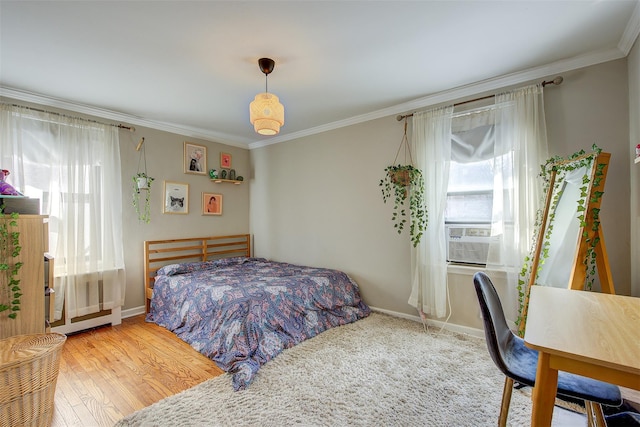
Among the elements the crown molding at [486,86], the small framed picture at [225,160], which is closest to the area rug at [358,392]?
the crown molding at [486,86]

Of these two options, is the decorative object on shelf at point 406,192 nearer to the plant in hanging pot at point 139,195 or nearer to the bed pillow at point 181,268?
the bed pillow at point 181,268

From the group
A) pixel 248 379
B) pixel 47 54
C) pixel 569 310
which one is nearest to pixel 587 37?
pixel 569 310

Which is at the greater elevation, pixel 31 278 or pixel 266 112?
pixel 266 112

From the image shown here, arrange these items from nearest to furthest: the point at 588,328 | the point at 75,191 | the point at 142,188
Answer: the point at 588,328
the point at 75,191
the point at 142,188

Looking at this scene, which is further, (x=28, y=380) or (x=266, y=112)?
(x=266, y=112)

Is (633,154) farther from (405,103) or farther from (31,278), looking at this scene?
(31,278)

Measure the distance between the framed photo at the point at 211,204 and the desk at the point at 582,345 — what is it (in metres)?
3.97

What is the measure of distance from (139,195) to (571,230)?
4.31m

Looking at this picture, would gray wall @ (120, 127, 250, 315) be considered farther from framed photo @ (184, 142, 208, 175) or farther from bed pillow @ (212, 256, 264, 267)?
bed pillow @ (212, 256, 264, 267)

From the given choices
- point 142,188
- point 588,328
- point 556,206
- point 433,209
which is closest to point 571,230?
point 556,206

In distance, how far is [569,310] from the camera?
1.35 meters

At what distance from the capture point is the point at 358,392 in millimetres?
1994

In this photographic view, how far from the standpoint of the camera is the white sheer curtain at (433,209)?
9.63ft

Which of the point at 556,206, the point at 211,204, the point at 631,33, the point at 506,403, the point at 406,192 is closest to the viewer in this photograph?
the point at 506,403
